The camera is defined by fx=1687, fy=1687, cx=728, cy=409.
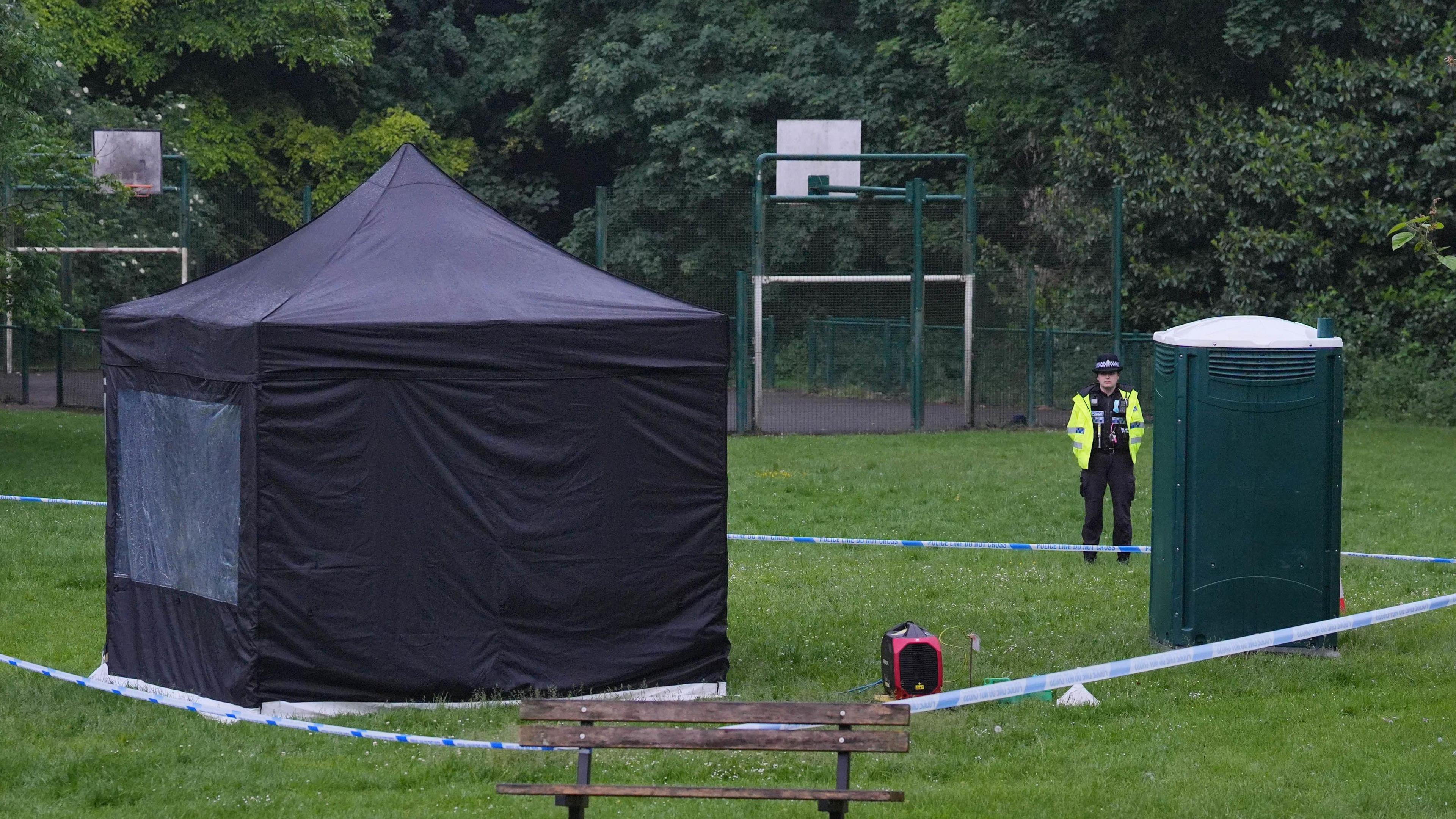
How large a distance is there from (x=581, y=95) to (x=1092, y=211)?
12.3 metres

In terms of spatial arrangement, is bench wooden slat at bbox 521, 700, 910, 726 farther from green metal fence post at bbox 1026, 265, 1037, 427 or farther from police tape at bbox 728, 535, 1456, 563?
green metal fence post at bbox 1026, 265, 1037, 427

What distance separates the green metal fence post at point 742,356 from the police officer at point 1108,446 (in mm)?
9800

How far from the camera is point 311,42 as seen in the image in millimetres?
32938

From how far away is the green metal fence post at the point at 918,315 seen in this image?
2286cm

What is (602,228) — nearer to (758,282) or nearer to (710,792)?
(758,282)

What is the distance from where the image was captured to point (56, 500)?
1436 cm

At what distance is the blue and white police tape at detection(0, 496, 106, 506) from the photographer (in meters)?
14.2

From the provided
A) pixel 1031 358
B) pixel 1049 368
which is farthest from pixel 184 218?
pixel 1049 368

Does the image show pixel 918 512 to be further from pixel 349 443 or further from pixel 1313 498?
pixel 349 443

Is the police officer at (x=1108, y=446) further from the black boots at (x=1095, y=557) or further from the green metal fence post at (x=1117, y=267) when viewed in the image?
the green metal fence post at (x=1117, y=267)

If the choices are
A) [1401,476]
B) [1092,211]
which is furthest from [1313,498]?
[1092,211]

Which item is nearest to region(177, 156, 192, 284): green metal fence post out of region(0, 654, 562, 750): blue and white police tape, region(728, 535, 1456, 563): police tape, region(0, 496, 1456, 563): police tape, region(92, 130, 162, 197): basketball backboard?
region(92, 130, 162, 197): basketball backboard

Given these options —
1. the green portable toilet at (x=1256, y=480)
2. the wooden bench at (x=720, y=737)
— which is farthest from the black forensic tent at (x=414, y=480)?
the green portable toilet at (x=1256, y=480)

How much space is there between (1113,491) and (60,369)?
1667 cm
